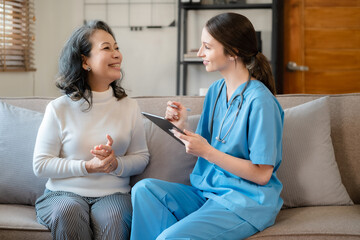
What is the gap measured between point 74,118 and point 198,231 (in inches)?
28.9

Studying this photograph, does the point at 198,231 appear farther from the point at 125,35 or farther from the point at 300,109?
the point at 125,35

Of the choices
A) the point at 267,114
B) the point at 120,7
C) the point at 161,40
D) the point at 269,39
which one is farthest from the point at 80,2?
the point at 267,114

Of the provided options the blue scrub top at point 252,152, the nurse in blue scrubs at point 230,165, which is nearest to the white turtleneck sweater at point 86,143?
the nurse in blue scrubs at point 230,165

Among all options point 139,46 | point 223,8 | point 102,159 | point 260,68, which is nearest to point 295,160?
point 260,68

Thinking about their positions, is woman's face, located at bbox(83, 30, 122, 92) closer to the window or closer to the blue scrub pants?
the blue scrub pants

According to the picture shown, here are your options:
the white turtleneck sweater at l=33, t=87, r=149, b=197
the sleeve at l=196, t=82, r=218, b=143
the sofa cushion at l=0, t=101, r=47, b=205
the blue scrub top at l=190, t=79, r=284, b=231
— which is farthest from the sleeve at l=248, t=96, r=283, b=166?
the sofa cushion at l=0, t=101, r=47, b=205

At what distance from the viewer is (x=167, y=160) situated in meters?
1.96

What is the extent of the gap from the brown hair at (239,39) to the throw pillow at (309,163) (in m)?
0.33

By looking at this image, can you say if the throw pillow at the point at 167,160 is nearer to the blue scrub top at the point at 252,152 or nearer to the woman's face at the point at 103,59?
the blue scrub top at the point at 252,152

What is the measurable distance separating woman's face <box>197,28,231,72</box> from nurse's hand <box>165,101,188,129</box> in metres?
0.20

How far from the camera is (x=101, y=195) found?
70.9 inches

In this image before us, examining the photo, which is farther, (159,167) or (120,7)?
(120,7)

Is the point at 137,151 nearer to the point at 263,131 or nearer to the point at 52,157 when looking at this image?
the point at 52,157

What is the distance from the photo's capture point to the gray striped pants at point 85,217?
1626 millimetres
